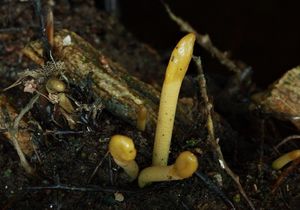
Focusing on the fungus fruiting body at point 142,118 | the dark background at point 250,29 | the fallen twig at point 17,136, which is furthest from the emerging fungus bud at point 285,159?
the dark background at point 250,29

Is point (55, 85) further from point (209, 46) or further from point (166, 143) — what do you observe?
point (209, 46)

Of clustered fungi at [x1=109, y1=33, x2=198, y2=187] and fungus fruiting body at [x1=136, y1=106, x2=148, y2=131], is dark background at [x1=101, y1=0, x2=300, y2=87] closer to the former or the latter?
fungus fruiting body at [x1=136, y1=106, x2=148, y2=131]

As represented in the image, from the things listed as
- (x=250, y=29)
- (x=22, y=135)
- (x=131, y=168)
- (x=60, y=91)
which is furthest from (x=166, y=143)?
(x=250, y=29)

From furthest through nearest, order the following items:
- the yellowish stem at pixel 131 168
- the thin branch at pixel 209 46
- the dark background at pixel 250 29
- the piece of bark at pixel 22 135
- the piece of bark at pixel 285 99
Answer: the dark background at pixel 250 29, the thin branch at pixel 209 46, the piece of bark at pixel 285 99, the piece of bark at pixel 22 135, the yellowish stem at pixel 131 168

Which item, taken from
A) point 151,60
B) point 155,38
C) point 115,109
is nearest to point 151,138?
point 115,109

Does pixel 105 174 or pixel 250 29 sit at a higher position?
pixel 250 29

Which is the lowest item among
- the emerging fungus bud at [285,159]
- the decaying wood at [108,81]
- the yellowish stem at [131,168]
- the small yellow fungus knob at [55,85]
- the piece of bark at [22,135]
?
the piece of bark at [22,135]

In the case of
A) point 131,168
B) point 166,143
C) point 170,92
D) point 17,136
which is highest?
point 170,92

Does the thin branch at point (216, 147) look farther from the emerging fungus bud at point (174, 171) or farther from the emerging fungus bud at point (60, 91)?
the emerging fungus bud at point (60, 91)

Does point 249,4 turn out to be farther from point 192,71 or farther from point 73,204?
point 73,204
